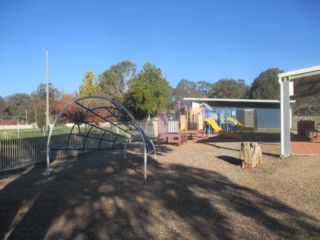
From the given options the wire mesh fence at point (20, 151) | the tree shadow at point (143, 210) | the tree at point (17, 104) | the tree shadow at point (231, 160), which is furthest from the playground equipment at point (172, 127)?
the tree at point (17, 104)

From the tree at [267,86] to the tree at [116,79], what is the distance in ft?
73.3

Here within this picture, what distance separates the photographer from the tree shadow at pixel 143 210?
5.27 m

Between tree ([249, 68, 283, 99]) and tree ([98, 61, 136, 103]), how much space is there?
2235cm

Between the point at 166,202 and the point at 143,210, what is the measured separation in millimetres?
689

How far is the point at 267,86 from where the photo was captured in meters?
65.4

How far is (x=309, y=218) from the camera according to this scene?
19.3 feet

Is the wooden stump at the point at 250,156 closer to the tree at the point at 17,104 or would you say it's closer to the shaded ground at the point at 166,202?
the shaded ground at the point at 166,202

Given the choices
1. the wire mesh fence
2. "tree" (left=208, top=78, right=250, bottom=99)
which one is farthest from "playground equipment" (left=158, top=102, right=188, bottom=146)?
"tree" (left=208, top=78, right=250, bottom=99)

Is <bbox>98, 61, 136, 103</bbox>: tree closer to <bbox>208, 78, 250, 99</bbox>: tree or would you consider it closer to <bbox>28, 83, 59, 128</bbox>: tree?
<bbox>28, 83, 59, 128</bbox>: tree

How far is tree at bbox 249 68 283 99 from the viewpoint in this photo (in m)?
64.8

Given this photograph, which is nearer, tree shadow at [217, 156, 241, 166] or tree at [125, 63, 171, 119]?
tree shadow at [217, 156, 241, 166]

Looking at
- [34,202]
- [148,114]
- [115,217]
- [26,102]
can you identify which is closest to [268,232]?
[115,217]

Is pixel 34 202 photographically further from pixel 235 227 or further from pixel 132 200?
pixel 235 227

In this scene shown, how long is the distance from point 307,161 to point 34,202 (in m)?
7.90
